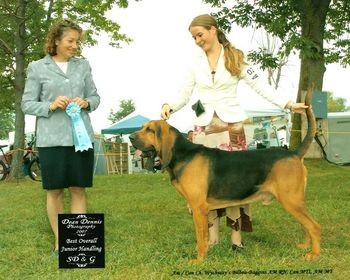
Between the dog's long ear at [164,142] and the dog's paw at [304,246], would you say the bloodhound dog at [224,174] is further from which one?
the dog's paw at [304,246]

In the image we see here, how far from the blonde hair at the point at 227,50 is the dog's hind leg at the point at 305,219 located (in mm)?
1270

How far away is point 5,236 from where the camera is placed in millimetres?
5949

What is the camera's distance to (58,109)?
15.2 feet

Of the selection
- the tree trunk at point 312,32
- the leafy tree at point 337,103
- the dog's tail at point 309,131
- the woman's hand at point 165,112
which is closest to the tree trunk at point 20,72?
the tree trunk at point 312,32

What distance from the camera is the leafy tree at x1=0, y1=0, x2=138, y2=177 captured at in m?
16.6

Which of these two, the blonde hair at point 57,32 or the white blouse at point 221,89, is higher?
the blonde hair at point 57,32

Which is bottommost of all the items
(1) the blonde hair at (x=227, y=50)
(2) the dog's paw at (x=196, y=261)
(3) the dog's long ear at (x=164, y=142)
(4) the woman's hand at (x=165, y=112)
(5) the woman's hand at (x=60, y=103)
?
(2) the dog's paw at (x=196, y=261)

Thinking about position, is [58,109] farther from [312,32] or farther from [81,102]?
[312,32]

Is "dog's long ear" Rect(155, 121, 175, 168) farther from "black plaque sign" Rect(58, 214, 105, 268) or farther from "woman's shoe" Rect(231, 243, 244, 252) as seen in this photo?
"woman's shoe" Rect(231, 243, 244, 252)

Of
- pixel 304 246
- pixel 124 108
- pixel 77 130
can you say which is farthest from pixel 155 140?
pixel 124 108

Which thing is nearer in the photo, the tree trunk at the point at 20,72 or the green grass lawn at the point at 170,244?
the green grass lawn at the point at 170,244

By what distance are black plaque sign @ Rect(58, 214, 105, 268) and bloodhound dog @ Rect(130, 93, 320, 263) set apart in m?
0.75

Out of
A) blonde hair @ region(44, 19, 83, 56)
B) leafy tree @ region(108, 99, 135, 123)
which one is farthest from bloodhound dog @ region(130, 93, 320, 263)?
leafy tree @ region(108, 99, 135, 123)

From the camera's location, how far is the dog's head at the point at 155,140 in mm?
4242
